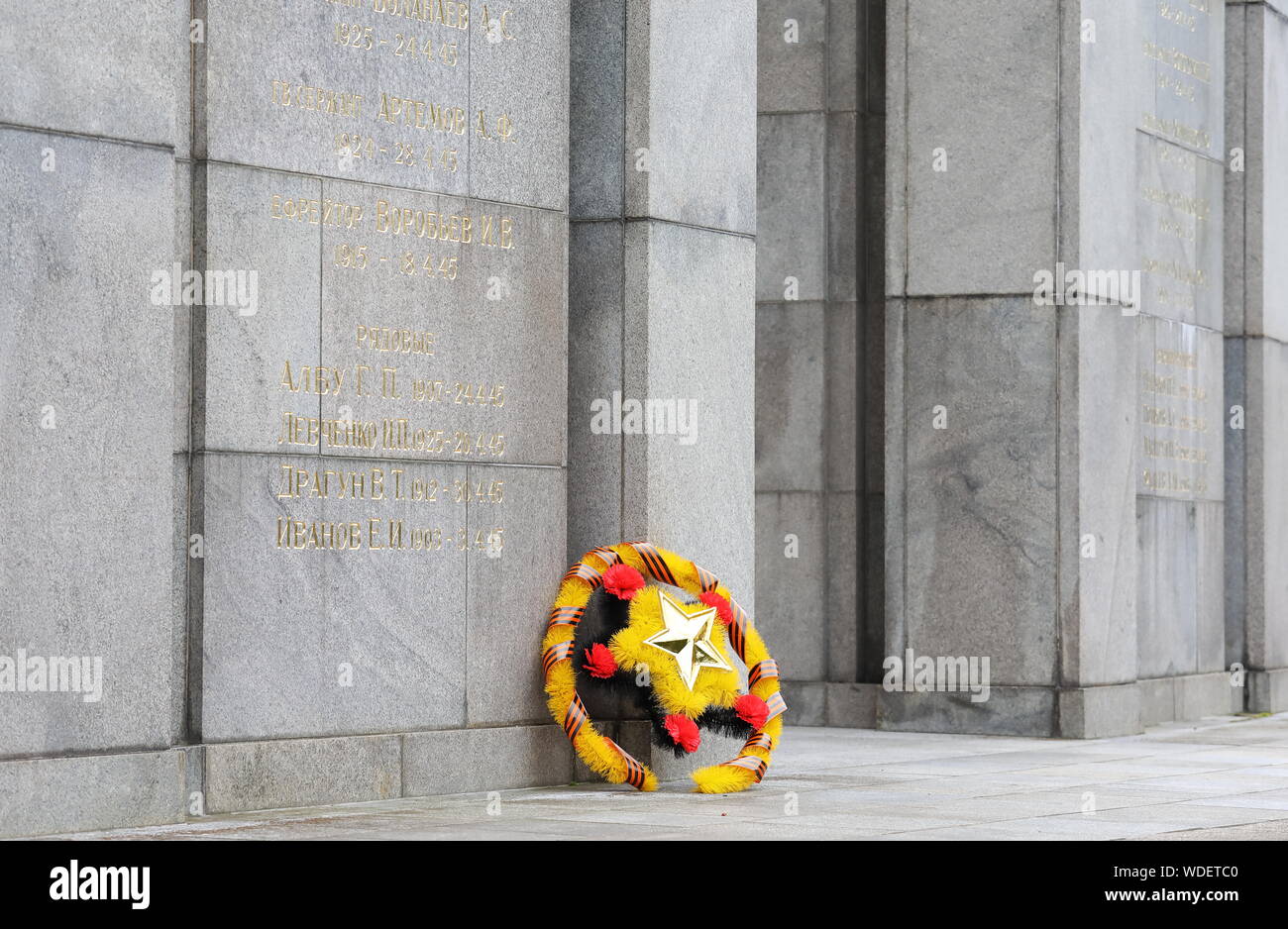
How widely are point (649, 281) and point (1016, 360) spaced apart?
5.20 meters

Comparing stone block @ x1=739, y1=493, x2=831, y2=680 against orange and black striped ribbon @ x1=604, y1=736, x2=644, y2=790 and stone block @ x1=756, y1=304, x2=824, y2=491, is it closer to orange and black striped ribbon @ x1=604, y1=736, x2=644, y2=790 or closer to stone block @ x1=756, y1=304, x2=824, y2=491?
stone block @ x1=756, y1=304, x2=824, y2=491

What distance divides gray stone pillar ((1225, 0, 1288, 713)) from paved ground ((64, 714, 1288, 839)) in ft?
17.1

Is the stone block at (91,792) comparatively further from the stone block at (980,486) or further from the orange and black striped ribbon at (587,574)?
the stone block at (980,486)

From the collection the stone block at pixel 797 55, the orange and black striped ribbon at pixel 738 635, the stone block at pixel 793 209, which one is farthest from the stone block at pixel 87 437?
the stone block at pixel 797 55

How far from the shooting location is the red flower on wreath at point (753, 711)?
14.1m

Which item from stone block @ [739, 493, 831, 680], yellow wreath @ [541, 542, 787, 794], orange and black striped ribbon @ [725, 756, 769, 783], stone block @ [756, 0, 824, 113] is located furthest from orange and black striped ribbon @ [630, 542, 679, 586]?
stone block @ [756, 0, 824, 113]

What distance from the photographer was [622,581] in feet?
46.6

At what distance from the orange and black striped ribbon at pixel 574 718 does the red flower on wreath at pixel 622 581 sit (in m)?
0.74

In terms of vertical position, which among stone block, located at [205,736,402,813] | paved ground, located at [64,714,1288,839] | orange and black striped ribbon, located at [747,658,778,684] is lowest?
paved ground, located at [64,714,1288,839]

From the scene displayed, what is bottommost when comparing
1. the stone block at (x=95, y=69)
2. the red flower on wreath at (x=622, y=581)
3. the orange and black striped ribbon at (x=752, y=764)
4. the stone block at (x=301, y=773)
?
the orange and black striped ribbon at (x=752, y=764)

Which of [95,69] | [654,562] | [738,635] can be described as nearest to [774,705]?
[738,635]

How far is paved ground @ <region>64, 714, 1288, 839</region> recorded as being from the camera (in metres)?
11.3

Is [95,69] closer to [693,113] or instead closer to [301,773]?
[301,773]

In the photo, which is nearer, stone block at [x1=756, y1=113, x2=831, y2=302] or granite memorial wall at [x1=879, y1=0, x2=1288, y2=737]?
granite memorial wall at [x1=879, y1=0, x2=1288, y2=737]
